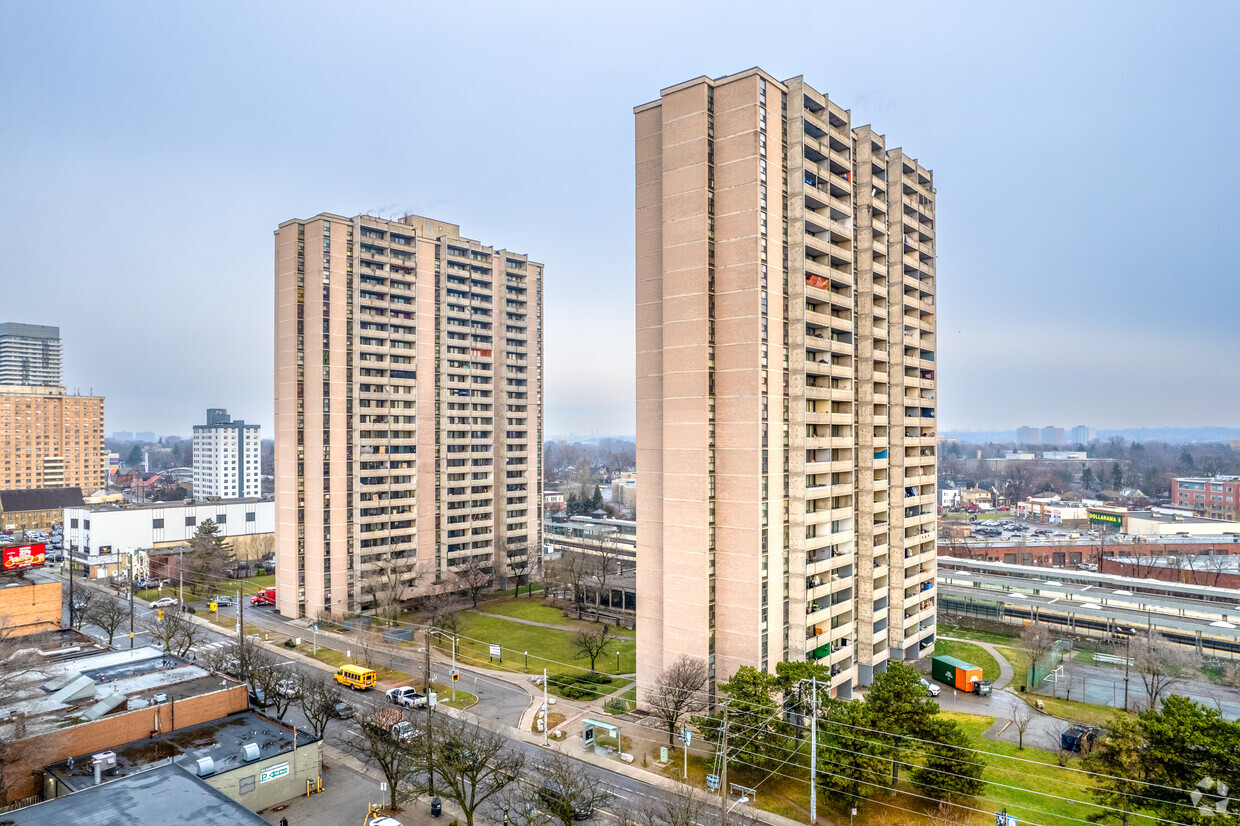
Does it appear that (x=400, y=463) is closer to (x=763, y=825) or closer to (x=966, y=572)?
(x=763, y=825)

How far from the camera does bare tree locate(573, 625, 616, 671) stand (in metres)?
56.9

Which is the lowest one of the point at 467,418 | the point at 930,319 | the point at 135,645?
the point at 135,645

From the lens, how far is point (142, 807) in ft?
86.8

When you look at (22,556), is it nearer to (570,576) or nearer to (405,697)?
(405,697)

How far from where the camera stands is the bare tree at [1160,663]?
4756 cm

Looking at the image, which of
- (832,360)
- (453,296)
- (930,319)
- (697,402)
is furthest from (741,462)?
(453,296)

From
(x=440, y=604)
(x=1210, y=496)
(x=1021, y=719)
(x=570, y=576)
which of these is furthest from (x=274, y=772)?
(x=1210, y=496)

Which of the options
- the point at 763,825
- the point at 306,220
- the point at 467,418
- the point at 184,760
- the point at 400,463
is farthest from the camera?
the point at 467,418

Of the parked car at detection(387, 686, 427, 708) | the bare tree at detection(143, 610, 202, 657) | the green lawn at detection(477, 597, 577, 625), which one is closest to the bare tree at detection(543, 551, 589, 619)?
the green lawn at detection(477, 597, 577, 625)

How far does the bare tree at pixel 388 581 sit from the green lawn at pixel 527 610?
9229 mm

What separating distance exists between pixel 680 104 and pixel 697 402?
20.5m

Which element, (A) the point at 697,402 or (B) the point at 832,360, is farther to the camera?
(B) the point at 832,360

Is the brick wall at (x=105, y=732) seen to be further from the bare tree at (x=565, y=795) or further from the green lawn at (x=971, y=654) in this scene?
the green lawn at (x=971, y=654)

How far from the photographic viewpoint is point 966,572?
8088 cm
